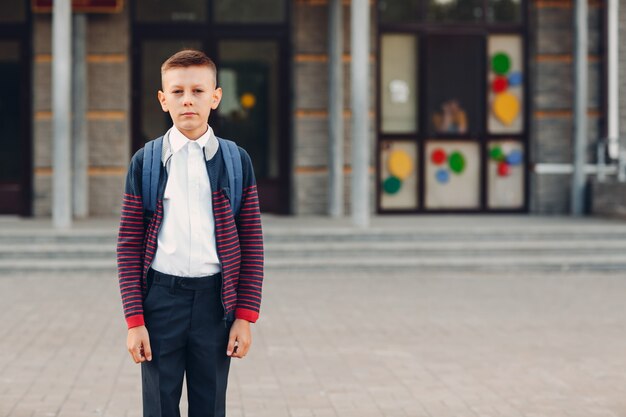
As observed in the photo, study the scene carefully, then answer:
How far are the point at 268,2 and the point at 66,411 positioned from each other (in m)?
12.3

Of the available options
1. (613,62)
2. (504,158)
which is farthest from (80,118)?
(613,62)

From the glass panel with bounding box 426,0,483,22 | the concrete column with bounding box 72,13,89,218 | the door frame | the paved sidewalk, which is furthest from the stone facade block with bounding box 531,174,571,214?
the door frame

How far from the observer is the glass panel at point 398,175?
18.7 meters

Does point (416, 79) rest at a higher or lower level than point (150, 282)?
higher

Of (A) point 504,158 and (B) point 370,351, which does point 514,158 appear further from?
(B) point 370,351

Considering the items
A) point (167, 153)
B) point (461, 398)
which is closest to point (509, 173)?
point (461, 398)

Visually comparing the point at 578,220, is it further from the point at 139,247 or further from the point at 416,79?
the point at 139,247

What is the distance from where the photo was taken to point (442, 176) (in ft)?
61.8

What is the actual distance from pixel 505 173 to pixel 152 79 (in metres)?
5.63

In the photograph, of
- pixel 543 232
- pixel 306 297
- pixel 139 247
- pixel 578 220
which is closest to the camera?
pixel 139 247

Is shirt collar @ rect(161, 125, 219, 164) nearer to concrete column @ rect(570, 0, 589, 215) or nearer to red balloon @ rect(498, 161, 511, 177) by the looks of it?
concrete column @ rect(570, 0, 589, 215)

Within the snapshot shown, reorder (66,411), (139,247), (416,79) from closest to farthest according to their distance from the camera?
1. (139,247)
2. (66,411)
3. (416,79)

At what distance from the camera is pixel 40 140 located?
17.9 meters

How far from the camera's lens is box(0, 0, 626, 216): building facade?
18.0 meters
